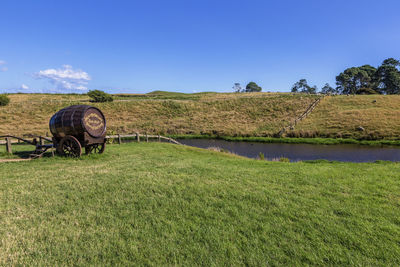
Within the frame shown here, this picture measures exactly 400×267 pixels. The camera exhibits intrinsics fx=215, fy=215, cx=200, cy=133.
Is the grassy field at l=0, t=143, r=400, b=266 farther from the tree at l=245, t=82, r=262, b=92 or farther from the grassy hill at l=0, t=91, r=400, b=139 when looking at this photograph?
the tree at l=245, t=82, r=262, b=92

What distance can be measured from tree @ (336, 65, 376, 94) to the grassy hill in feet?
179

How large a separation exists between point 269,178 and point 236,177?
1249 mm

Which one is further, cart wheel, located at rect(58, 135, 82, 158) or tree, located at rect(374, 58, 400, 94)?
tree, located at rect(374, 58, 400, 94)

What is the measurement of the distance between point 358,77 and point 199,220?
391ft

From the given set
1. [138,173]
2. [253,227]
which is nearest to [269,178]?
[253,227]

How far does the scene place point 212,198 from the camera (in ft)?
20.6

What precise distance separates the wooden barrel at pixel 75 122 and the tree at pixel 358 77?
112 meters

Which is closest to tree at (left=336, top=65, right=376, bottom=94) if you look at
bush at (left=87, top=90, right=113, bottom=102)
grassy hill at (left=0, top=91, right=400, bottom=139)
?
grassy hill at (left=0, top=91, right=400, bottom=139)

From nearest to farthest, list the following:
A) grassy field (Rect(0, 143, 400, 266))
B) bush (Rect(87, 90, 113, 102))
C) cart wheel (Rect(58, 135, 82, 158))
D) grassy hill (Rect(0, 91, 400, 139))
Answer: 1. grassy field (Rect(0, 143, 400, 266))
2. cart wheel (Rect(58, 135, 82, 158))
3. grassy hill (Rect(0, 91, 400, 139))
4. bush (Rect(87, 90, 113, 102))

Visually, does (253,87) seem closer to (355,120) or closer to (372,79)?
(372,79)

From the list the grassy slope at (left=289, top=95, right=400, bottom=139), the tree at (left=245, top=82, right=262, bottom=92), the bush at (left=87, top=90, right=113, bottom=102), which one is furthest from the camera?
the tree at (left=245, top=82, right=262, bottom=92)

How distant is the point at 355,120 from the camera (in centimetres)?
3559

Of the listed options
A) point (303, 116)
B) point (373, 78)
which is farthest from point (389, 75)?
point (303, 116)

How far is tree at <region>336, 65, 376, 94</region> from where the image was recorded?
311 ft
